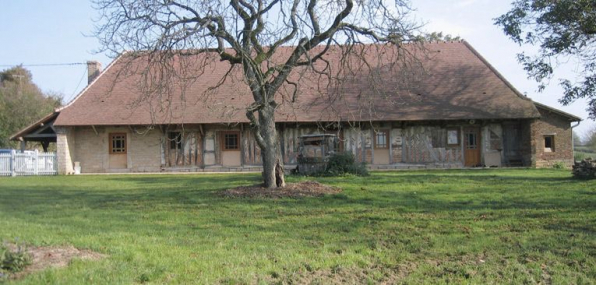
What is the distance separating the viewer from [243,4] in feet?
34.8

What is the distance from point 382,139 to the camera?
2170 cm

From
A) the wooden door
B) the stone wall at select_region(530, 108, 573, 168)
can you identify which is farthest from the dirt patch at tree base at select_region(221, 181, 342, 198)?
the stone wall at select_region(530, 108, 573, 168)

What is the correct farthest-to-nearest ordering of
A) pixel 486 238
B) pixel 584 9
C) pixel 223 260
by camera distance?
pixel 584 9, pixel 486 238, pixel 223 260

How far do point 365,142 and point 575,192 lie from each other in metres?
11.6

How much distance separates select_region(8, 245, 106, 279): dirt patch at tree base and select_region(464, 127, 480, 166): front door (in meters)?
19.3

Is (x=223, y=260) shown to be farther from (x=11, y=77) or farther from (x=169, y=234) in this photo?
(x=11, y=77)

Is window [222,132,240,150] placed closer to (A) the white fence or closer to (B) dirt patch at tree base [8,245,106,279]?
(A) the white fence

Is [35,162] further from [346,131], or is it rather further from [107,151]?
[346,131]

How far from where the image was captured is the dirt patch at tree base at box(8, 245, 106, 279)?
4.75 metres

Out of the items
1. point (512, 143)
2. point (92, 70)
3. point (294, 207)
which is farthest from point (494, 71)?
point (92, 70)

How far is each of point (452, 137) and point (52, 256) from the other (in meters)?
19.5

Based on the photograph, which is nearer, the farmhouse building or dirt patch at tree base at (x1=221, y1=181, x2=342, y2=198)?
dirt patch at tree base at (x1=221, y1=181, x2=342, y2=198)

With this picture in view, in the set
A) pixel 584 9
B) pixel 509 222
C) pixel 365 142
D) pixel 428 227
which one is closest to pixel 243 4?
pixel 428 227

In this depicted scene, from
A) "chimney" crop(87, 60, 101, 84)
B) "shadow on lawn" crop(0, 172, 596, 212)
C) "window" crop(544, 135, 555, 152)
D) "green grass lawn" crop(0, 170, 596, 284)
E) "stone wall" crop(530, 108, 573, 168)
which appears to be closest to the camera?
"green grass lawn" crop(0, 170, 596, 284)
